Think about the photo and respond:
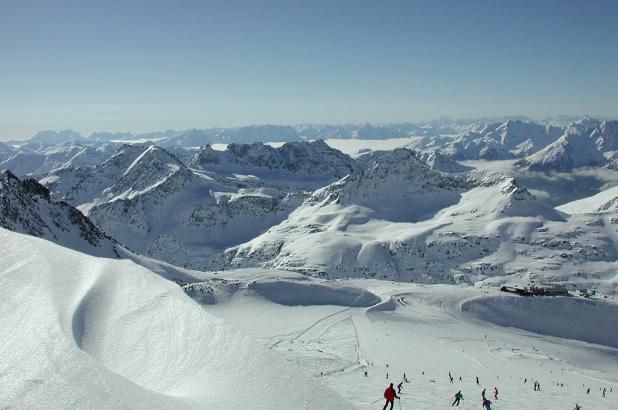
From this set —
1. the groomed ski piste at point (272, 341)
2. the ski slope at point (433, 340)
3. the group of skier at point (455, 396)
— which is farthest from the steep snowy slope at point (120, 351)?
the ski slope at point (433, 340)

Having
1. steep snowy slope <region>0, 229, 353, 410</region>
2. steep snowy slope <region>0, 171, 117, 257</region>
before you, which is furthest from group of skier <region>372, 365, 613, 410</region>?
Result: steep snowy slope <region>0, 171, 117, 257</region>

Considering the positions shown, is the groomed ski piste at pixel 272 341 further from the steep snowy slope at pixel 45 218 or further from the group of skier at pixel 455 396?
the steep snowy slope at pixel 45 218

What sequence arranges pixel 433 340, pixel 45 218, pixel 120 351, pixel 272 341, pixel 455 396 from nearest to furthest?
pixel 120 351 → pixel 455 396 → pixel 272 341 → pixel 433 340 → pixel 45 218

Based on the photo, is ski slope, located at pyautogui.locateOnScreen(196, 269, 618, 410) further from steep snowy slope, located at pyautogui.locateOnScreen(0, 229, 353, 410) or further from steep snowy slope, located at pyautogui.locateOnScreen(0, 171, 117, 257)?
steep snowy slope, located at pyautogui.locateOnScreen(0, 171, 117, 257)

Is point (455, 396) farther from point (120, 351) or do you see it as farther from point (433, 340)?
point (433, 340)

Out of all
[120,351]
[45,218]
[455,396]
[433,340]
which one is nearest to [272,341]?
[433,340]
